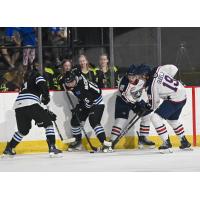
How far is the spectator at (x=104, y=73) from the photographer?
33.6 feet

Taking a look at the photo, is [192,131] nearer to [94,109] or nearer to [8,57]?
[94,109]

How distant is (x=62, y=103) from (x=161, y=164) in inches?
69.7

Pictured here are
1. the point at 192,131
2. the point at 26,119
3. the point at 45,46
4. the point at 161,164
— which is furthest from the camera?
the point at 45,46

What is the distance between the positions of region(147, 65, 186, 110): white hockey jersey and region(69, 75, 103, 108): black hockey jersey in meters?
0.67

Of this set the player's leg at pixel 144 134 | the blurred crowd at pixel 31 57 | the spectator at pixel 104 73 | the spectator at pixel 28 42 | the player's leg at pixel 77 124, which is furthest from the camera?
the spectator at pixel 28 42

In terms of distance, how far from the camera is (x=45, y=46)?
11219mm

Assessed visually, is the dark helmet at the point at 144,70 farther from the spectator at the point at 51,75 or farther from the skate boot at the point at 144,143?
the spectator at the point at 51,75

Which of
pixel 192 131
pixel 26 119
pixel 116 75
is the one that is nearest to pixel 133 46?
pixel 116 75

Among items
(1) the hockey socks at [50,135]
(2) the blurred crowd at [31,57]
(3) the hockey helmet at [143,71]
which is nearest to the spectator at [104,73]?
(2) the blurred crowd at [31,57]

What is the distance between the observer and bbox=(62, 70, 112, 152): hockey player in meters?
9.86

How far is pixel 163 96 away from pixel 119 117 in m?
0.65

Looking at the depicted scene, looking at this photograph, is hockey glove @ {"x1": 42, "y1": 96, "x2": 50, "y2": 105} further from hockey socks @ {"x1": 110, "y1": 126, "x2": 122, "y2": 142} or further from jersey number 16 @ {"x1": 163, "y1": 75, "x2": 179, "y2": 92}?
jersey number 16 @ {"x1": 163, "y1": 75, "x2": 179, "y2": 92}

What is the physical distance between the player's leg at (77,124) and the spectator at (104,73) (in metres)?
0.38

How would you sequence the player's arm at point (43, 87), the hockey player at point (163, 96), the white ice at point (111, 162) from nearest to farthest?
the white ice at point (111, 162)
the player's arm at point (43, 87)
the hockey player at point (163, 96)
